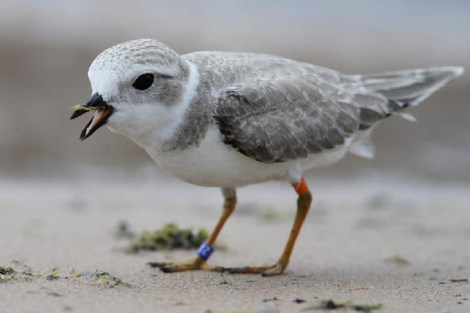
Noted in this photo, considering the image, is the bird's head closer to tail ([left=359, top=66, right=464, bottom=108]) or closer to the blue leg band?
the blue leg band

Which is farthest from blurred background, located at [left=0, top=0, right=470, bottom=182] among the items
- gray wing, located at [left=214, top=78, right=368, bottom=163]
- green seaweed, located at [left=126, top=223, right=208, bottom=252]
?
gray wing, located at [left=214, top=78, right=368, bottom=163]

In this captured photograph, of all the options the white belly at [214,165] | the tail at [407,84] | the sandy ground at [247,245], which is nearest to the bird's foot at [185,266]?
the sandy ground at [247,245]

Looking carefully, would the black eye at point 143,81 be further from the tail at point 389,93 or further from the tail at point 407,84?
the tail at point 407,84

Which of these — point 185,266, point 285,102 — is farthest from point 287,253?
point 285,102

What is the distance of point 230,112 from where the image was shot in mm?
6047

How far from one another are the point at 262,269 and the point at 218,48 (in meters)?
12.5

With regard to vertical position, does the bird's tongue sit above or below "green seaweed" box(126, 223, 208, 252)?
above

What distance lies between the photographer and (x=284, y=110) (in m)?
6.50

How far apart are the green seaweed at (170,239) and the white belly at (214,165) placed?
4.35ft

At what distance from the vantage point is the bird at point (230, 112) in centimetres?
557

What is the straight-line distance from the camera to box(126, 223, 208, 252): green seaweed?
287 inches

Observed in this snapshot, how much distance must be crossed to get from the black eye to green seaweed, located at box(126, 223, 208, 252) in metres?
2.03

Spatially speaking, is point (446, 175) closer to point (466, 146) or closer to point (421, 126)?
point (466, 146)

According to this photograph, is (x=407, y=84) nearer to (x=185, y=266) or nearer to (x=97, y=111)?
(x=185, y=266)
